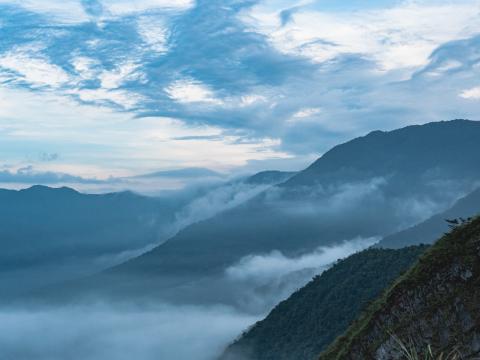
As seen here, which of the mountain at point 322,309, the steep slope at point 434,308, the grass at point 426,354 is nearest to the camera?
the grass at point 426,354

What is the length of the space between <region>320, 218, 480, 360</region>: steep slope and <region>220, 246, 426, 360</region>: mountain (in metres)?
73.5

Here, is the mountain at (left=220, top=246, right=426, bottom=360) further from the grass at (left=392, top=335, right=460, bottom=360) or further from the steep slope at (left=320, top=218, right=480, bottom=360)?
the grass at (left=392, top=335, right=460, bottom=360)

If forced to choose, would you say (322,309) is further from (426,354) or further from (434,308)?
(426,354)

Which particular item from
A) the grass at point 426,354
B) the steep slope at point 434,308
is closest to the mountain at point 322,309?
Result: the steep slope at point 434,308

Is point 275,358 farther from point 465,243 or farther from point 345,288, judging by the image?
point 465,243

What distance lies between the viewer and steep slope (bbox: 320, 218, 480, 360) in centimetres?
2567

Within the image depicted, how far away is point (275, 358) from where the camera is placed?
113938mm

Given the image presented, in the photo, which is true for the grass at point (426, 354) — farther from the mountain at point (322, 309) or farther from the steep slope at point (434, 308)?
the mountain at point (322, 309)

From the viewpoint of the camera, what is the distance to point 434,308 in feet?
88.9

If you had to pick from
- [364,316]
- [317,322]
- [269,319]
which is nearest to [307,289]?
[269,319]

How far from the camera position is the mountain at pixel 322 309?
10788 centimetres

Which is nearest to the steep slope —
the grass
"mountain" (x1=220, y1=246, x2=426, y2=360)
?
the grass

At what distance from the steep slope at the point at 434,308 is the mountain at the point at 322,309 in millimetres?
73502

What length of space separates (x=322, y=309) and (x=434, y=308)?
93416 mm
